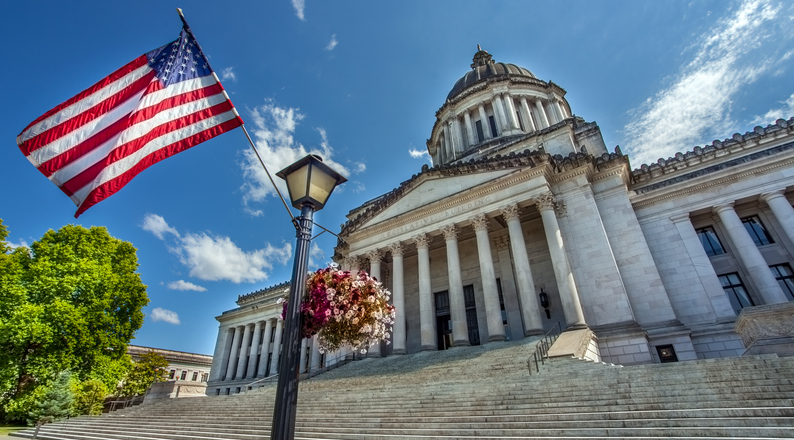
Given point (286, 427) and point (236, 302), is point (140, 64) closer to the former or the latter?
point (286, 427)

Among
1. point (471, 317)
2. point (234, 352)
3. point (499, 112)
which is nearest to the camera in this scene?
point (471, 317)

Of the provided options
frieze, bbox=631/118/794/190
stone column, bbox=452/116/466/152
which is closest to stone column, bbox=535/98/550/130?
stone column, bbox=452/116/466/152

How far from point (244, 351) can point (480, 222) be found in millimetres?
37838

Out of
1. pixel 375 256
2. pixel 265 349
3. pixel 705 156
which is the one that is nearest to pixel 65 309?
pixel 375 256


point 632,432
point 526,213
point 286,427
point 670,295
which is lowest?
point 632,432

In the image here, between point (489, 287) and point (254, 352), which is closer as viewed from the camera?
point (489, 287)

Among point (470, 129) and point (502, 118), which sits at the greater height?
point (470, 129)

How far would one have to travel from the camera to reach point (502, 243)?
23.5 m

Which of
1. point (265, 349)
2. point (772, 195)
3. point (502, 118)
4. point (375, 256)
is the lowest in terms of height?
point (265, 349)

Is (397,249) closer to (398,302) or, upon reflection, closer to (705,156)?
(398,302)

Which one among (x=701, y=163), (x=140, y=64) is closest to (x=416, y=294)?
(x=701, y=163)

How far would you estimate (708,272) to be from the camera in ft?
56.5

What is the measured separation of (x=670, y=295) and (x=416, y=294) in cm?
1476

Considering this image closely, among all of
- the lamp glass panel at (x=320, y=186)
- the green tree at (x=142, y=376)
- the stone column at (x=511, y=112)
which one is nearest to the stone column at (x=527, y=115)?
the stone column at (x=511, y=112)
